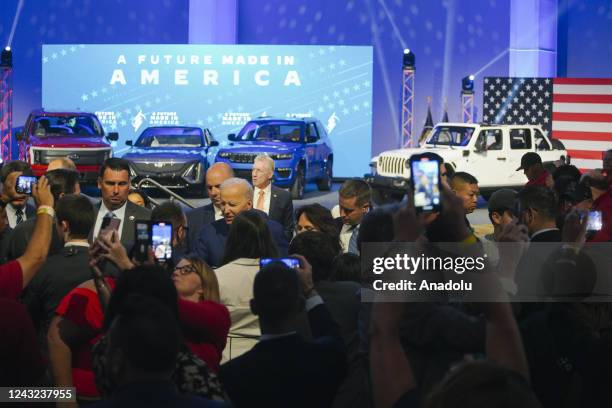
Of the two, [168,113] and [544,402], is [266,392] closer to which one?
[544,402]

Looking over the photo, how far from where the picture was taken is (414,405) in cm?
354

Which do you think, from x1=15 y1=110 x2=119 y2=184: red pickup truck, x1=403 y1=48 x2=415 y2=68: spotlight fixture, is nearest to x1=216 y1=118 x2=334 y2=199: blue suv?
x1=15 y1=110 x2=119 y2=184: red pickup truck

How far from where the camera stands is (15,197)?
27.8 feet

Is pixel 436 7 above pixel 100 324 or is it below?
above

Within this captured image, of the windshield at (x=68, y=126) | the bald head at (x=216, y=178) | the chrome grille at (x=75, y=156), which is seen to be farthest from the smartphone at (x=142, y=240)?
the windshield at (x=68, y=126)

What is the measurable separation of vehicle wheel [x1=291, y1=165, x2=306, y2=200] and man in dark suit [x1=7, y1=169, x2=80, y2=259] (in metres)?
14.0

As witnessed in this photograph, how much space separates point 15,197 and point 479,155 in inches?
559

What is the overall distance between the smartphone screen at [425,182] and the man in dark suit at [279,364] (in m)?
0.70

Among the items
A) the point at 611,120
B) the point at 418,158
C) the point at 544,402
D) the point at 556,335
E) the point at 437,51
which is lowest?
the point at 544,402

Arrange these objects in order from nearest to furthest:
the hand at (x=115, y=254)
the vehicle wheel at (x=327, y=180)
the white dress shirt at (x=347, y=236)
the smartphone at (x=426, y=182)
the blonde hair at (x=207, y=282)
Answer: the smartphone at (x=426, y=182)
the hand at (x=115, y=254)
the blonde hair at (x=207, y=282)
the white dress shirt at (x=347, y=236)
the vehicle wheel at (x=327, y=180)

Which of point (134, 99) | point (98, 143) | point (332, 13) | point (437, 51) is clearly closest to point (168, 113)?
point (134, 99)

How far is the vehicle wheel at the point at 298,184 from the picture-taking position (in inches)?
869

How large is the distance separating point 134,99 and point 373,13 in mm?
7233

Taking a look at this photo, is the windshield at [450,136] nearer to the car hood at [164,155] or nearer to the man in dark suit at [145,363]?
the car hood at [164,155]
